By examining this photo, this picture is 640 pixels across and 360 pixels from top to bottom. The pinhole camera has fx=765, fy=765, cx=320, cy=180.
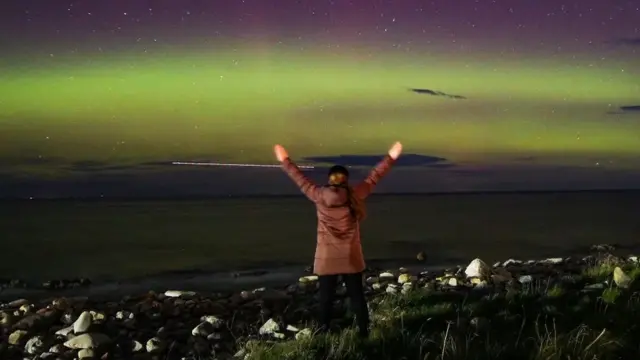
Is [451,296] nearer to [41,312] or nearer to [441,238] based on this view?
[41,312]

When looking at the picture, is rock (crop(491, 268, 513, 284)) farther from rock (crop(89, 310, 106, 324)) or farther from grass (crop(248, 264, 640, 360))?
rock (crop(89, 310, 106, 324))

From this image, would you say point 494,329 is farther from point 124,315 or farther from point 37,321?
point 37,321

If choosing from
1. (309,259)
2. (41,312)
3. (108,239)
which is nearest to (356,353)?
(41,312)

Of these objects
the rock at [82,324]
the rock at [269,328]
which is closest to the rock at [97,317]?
the rock at [82,324]

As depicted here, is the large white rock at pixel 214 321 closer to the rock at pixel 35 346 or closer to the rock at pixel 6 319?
the rock at pixel 35 346

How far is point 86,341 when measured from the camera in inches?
362

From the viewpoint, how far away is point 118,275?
2117 cm

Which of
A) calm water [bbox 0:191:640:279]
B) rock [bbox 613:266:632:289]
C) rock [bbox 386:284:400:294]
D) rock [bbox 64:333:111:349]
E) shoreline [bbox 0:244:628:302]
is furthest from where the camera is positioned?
calm water [bbox 0:191:640:279]

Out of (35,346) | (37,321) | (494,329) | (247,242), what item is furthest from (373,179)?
(247,242)

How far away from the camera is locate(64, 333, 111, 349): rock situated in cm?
913

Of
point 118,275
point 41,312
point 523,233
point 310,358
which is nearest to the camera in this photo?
point 310,358

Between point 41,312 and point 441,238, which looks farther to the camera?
point 441,238

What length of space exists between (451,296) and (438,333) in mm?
2745

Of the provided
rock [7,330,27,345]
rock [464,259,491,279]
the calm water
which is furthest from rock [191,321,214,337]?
the calm water
